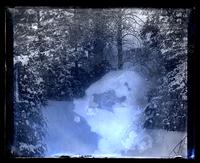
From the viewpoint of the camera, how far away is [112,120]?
92.0 inches

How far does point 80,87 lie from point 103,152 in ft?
1.38

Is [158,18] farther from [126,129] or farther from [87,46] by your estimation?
[126,129]

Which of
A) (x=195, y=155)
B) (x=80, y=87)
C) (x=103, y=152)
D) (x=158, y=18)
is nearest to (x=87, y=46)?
(x=80, y=87)

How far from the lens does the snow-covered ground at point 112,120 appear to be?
2326 mm

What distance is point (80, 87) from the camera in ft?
7.67

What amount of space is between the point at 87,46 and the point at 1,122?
0.69 meters

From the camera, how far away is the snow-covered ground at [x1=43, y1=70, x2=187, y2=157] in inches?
91.6

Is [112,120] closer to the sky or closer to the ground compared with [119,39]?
closer to the ground

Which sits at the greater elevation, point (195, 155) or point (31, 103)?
point (31, 103)

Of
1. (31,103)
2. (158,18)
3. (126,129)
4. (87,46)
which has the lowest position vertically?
(126,129)

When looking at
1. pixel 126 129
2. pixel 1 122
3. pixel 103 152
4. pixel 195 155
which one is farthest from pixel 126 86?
pixel 1 122

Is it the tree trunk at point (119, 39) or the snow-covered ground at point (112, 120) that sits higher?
the tree trunk at point (119, 39)

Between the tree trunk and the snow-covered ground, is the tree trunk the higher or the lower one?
the higher one

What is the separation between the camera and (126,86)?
233cm
